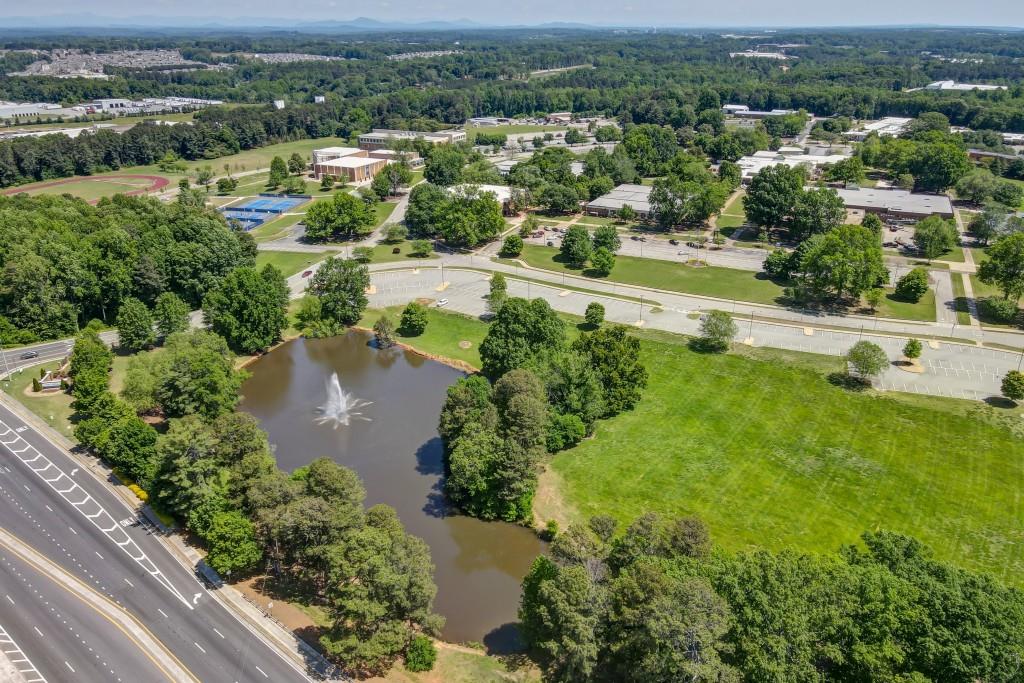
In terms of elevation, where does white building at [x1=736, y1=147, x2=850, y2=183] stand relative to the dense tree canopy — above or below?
below

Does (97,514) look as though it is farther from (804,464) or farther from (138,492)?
(804,464)

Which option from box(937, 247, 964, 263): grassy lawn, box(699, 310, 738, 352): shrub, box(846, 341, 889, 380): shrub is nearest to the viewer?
box(846, 341, 889, 380): shrub

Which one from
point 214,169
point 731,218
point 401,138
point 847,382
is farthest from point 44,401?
point 401,138

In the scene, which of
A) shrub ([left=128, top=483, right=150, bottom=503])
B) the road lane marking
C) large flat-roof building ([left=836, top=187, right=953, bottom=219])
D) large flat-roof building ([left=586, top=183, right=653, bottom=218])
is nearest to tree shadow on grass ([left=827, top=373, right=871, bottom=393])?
the road lane marking

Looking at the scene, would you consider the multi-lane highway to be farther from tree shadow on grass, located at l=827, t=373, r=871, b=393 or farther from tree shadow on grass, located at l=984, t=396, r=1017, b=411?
tree shadow on grass, located at l=984, t=396, r=1017, b=411

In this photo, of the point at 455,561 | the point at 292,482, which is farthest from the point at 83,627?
the point at 455,561

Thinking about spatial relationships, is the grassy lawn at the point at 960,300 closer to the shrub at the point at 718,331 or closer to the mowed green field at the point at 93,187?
the shrub at the point at 718,331

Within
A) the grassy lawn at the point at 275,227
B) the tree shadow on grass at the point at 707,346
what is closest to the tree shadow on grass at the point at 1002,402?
the tree shadow on grass at the point at 707,346

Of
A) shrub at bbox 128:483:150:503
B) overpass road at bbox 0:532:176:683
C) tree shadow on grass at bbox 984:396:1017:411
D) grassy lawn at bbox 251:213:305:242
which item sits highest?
overpass road at bbox 0:532:176:683
